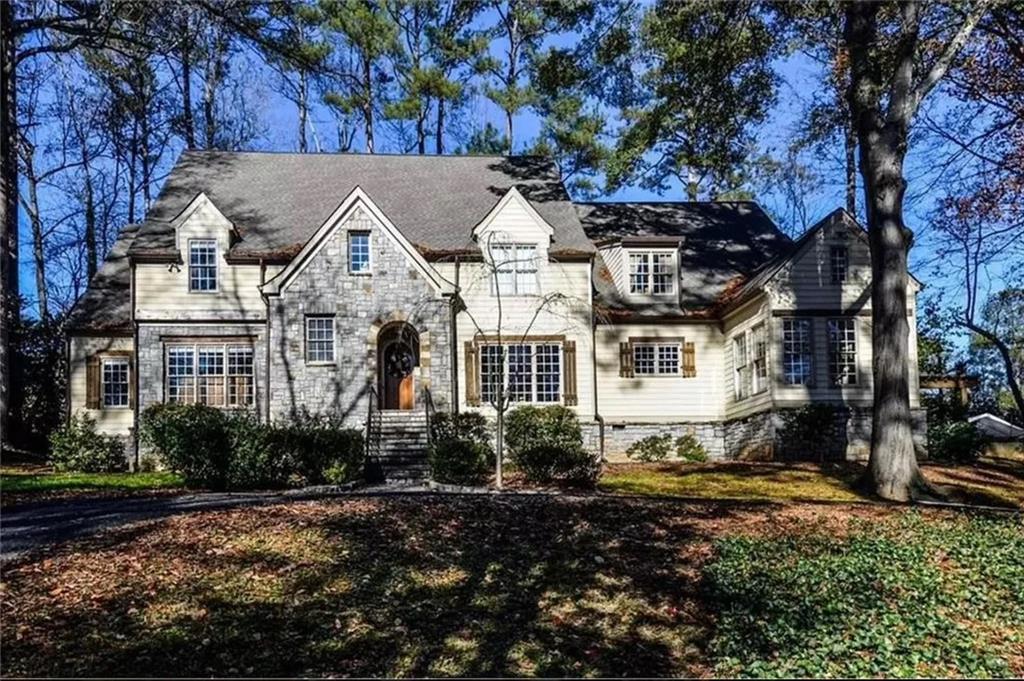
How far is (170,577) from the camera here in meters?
8.33

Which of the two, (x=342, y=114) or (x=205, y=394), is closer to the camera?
(x=205, y=394)

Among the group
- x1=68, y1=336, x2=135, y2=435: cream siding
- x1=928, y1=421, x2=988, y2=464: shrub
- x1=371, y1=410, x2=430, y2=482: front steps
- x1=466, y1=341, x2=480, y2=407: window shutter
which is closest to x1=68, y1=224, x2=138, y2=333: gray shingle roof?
x1=68, y1=336, x2=135, y2=435: cream siding

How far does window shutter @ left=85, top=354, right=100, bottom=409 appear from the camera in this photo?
75.7 ft

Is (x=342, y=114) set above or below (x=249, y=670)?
above

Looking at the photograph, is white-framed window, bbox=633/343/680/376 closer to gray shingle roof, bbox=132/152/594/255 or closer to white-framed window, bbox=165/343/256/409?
gray shingle roof, bbox=132/152/594/255

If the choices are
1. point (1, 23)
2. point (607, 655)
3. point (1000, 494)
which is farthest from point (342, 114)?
point (607, 655)

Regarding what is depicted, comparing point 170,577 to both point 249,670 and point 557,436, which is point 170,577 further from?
point 557,436

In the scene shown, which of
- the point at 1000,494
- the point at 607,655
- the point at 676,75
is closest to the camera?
the point at 607,655

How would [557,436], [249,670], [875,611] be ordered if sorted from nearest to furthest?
[249,670]
[875,611]
[557,436]

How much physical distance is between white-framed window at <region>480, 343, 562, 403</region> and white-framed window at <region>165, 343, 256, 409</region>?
559 cm

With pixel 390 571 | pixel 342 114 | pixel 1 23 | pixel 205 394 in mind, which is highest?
pixel 342 114

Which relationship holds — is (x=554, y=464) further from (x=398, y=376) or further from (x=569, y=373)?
(x=398, y=376)

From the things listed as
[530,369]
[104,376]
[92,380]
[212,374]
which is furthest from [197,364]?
[530,369]

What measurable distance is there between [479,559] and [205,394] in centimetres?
1491
